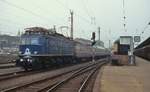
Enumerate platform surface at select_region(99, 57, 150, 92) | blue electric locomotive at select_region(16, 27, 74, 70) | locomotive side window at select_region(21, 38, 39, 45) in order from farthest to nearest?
locomotive side window at select_region(21, 38, 39, 45) < blue electric locomotive at select_region(16, 27, 74, 70) < platform surface at select_region(99, 57, 150, 92)

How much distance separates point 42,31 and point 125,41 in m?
10.7

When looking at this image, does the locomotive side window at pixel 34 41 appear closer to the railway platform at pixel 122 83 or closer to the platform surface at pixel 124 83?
the railway platform at pixel 122 83

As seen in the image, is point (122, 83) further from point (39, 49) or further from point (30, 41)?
point (30, 41)

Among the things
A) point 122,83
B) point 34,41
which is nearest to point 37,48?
point 34,41

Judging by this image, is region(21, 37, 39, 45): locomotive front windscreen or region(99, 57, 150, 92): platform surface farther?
region(21, 37, 39, 45): locomotive front windscreen

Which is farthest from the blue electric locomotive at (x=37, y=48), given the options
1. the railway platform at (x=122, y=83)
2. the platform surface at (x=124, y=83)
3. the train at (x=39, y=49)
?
the platform surface at (x=124, y=83)

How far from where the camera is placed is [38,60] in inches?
1121

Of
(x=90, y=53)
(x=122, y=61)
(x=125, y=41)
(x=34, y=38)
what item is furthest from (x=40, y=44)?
(x=90, y=53)

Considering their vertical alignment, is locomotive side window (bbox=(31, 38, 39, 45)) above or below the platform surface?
above

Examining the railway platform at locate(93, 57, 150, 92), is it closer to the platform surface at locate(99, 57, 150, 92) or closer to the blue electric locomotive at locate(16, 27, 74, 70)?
the platform surface at locate(99, 57, 150, 92)

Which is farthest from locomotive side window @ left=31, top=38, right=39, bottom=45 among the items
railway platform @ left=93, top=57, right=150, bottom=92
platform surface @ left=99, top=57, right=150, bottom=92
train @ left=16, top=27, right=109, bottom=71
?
platform surface @ left=99, top=57, right=150, bottom=92

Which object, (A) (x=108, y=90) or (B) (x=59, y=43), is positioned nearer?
(A) (x=108, y=90)

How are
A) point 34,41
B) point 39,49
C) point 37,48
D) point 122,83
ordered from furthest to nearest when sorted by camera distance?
point 34,41
point 39,49
point 37,48
point 122,83

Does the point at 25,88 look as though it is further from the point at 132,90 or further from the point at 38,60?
the point at 38,60
